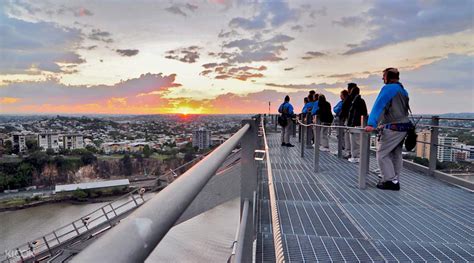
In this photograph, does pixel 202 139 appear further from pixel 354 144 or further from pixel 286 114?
pixel 354 144

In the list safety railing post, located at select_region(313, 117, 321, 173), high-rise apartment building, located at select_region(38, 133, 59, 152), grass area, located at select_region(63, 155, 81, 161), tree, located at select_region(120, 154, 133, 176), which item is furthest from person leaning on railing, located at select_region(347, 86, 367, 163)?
high-rise apartment building, located at select_region(38, 133, 59, 152)

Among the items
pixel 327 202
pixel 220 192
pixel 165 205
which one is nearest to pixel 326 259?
pixel 327 202

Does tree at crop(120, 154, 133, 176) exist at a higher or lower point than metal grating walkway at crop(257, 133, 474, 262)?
lower

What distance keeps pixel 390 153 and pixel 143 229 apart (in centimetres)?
524

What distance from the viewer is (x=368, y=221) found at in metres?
3.62

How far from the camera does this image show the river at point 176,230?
10492mm

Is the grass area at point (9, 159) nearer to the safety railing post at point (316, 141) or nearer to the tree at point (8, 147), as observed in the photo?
the tree at point (8, 147)

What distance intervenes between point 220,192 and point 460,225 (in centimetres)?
508

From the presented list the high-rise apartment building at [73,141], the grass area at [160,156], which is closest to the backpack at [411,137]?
the grass area at [160,156]

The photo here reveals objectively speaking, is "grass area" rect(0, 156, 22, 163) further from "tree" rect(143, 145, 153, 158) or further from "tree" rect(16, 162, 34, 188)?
"tree" rect(143, 145, 153, 158)

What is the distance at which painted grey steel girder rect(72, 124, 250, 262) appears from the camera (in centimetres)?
36

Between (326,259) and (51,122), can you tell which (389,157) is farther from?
(51,122)

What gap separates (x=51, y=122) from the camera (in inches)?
1221

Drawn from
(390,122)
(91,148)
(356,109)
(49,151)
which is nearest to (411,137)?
(390,122)
